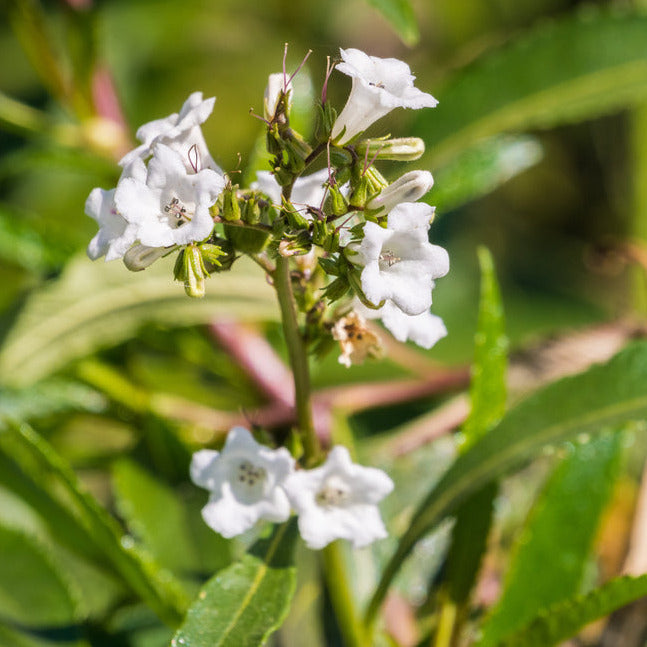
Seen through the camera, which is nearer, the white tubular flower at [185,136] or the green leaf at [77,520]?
the white tubular flower at [185,136]

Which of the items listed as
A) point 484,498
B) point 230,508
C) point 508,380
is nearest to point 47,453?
point 230,508

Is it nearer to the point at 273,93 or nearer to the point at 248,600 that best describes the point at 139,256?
the point at 273,93

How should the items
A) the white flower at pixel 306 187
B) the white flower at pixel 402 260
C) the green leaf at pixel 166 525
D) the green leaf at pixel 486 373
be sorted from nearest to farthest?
the white flower at pixel 402 260
the white flower at pixel 306 187
the green leaf at pixel 486 373
the green leaf at pixel 166 525

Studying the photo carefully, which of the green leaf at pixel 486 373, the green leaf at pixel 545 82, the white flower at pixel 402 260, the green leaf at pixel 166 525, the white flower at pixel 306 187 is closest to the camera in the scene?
the white flower at pixel 402 260

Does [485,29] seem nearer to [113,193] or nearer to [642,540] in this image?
[642,540]

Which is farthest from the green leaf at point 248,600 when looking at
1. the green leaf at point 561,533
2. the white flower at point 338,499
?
the green leaf at point 561,533

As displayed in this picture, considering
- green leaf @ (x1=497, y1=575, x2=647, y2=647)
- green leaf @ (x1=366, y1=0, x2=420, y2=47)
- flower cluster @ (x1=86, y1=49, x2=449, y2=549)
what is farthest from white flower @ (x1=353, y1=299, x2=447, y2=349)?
green leaf @ (x1=366, y1=0, x2=420, y2=47)

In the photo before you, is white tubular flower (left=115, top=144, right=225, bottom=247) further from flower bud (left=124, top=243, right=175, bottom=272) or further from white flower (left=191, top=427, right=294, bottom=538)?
white flower (left=191, top=427, right=294, bottom=538)

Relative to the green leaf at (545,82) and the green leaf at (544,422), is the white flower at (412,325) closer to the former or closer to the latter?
the green leaf at (544,422)
